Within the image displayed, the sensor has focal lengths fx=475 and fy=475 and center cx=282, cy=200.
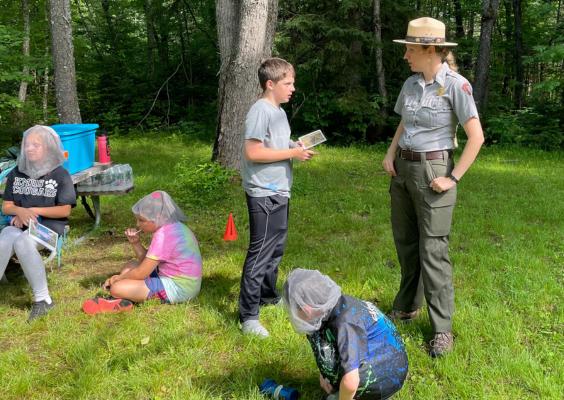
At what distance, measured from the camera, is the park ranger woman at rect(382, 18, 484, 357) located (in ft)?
9.39

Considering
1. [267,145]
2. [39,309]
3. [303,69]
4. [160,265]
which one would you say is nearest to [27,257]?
[39,309]

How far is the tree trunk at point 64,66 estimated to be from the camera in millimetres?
9031

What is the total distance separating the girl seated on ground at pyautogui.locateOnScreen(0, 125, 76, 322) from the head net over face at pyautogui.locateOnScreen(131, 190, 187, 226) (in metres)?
0.77

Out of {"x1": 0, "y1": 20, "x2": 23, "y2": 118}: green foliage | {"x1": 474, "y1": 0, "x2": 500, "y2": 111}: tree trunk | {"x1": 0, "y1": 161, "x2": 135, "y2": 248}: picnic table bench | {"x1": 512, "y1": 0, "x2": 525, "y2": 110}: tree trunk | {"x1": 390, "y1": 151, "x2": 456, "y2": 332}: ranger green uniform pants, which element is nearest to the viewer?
{"x1": 390, "y1": 151, "x2": 456, "y2": 332}: ranger green uniform pants

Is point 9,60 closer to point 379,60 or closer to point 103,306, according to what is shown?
point 379,60

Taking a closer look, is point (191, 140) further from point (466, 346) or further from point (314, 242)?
point (466, 346)

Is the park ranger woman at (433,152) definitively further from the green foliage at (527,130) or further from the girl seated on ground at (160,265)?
the green foliage at (527,130)

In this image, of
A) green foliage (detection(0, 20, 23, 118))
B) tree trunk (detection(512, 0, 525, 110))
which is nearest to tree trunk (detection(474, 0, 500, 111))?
tree trunk (detection(512, 0, 525, 110))

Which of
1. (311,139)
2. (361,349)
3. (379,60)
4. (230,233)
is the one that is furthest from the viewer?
(379,60)

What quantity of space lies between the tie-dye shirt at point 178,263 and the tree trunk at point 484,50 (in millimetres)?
10121

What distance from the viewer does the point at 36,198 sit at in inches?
157

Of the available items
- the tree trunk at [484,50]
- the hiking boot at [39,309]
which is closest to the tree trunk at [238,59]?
the hiking boot at [39,309]

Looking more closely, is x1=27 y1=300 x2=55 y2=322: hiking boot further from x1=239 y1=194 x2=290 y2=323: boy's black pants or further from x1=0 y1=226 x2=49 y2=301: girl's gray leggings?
x1=239 y1=194 x2=290 y2=323: boy's black pants

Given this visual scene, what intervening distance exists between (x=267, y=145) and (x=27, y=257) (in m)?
2.10
